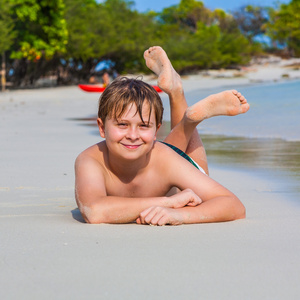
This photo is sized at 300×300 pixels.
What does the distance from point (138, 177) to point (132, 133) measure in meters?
0.41

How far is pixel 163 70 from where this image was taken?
4555 millimetres

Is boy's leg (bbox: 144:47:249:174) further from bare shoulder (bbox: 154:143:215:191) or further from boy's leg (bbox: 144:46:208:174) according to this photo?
bare shoulder (bbox: 154:143:215:191)

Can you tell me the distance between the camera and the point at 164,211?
10.3 ft

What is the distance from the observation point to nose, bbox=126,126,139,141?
3.17 meters

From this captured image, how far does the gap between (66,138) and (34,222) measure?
483 centimetres

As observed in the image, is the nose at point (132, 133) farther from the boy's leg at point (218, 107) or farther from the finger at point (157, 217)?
the boy's leg at point (218, 107)

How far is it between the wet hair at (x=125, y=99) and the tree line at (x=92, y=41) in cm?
2625

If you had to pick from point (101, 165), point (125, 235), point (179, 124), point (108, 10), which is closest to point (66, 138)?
point (179, 124)

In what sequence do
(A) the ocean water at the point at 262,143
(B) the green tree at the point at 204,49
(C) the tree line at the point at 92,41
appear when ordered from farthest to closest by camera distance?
(B) the green tree at the point at 204,49, (C) the tree line at the point at 92,41, (A) the ocean water at the point at 262,143

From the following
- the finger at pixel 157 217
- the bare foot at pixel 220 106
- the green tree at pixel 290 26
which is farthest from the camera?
the green tree at pixel 290 26

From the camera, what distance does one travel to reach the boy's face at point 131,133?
3181 millimetres

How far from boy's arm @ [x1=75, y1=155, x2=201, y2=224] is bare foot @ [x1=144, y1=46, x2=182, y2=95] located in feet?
4.01

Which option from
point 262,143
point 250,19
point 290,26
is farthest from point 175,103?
point 250,19

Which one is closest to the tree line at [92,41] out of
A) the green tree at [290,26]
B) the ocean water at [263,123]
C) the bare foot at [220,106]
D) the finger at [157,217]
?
the green tree at [290,26]
